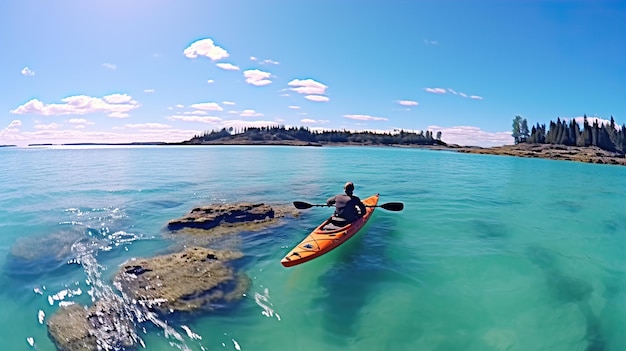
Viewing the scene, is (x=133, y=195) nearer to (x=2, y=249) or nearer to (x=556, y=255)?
(x=2, y=249)

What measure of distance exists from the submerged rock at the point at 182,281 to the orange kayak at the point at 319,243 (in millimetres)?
1549

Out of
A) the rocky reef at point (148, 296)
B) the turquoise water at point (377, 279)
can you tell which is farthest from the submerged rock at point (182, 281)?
the turquoise water at point (377, 279)

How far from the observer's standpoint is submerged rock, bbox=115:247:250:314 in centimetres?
858

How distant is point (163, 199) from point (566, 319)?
22.0 metres

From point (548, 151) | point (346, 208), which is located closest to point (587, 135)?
point (548, 151)

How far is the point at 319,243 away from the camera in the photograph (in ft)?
36.1

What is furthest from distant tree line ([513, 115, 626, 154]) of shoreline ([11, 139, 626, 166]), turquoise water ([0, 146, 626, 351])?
turquoise water ([0, 146, 626, 351])

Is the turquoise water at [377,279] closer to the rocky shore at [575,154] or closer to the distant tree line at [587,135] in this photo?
the rocky shore at [575,154]

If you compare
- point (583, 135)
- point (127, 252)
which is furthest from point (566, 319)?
point (583, 135)

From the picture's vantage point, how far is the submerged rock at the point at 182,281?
8.58 m

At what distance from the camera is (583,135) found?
11688cm

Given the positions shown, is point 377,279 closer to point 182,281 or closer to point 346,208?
point 346,208

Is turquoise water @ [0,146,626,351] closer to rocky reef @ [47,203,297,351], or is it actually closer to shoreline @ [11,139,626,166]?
rocky reef @ [47,203,297,351]

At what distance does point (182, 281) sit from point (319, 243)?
429 cm
